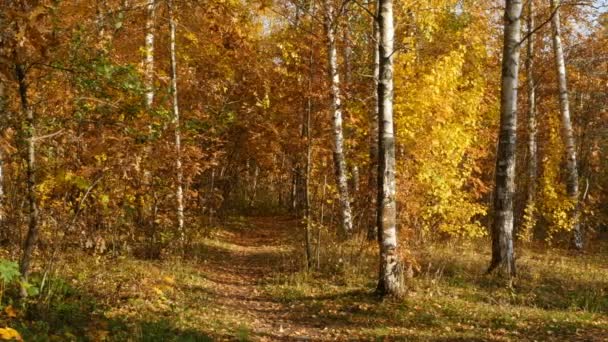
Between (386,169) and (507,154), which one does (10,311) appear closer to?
(386,169)

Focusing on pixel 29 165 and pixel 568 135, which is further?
pixel 568 135

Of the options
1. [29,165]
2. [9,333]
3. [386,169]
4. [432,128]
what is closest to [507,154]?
[432,128]

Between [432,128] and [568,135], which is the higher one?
[568,135]

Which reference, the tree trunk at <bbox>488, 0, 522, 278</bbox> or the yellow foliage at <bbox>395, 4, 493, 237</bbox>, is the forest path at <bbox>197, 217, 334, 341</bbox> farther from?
the tree trunk at <bbox>488, 0, 522, 278</bbox>

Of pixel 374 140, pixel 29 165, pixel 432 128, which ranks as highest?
pixel 432 128

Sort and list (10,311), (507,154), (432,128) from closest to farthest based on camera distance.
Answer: (10,311) < (507,154) < (432,128)

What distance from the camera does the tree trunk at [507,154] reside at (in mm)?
10500

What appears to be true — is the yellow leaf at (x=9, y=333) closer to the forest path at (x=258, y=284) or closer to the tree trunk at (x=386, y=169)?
the forest path at (x=258, y=284)

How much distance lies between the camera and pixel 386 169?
8.64m

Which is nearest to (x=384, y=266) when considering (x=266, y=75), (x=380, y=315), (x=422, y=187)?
Result: (x=380, y=315)

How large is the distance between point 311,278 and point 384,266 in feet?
7.63

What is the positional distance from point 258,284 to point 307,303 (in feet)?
Result: 6.16

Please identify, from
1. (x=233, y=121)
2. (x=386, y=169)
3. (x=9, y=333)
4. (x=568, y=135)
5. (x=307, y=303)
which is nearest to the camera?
(x=9, y=333)

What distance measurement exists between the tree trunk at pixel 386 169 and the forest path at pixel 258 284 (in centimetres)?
148
